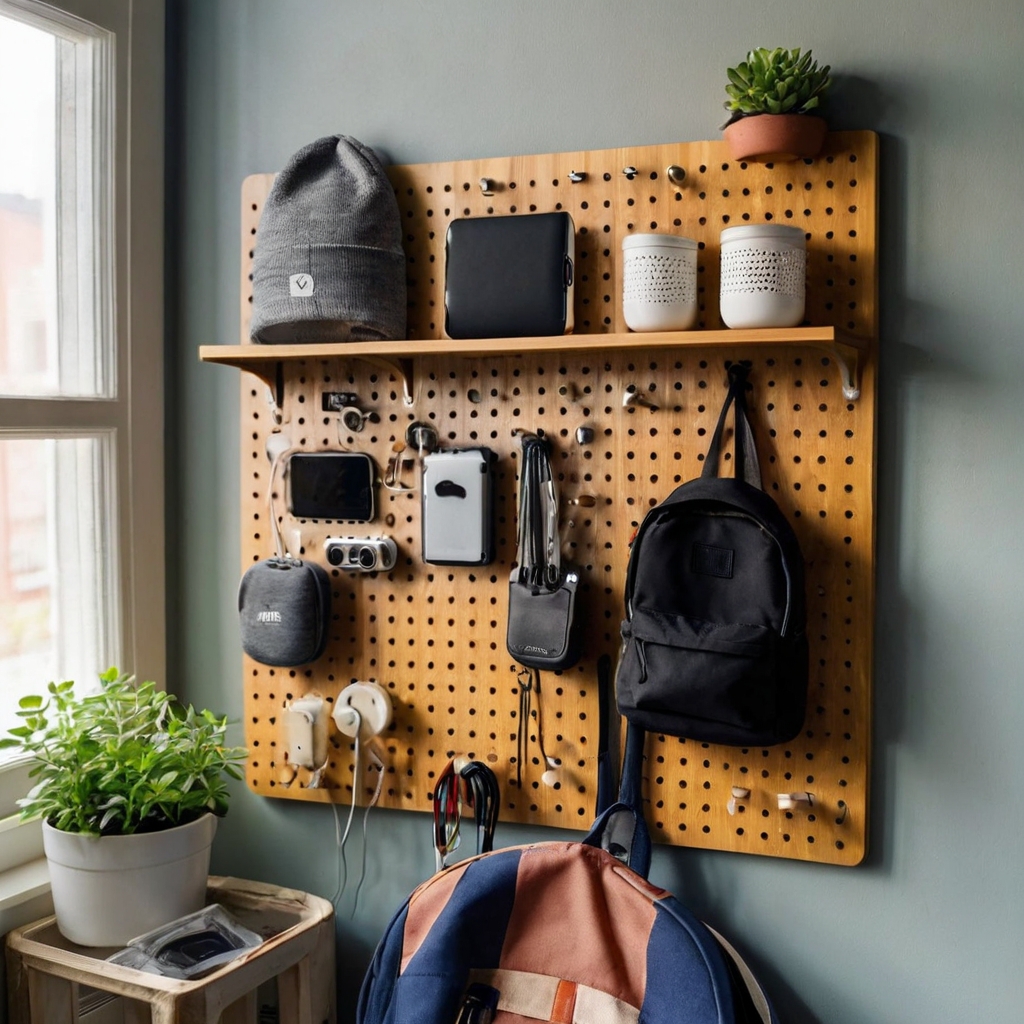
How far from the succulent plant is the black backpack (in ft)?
1.60

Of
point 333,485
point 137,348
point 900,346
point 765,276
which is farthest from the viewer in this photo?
point 137,348

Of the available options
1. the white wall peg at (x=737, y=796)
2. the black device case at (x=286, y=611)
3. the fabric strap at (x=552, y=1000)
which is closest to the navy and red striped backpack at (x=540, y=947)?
the fabric strap at (x=552, y=1000)

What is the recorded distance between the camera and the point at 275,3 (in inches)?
66.2

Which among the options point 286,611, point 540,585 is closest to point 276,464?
point 286,611

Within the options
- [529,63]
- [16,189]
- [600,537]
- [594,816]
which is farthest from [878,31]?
[16,189]

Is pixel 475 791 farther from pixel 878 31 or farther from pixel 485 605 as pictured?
pixel 878 31

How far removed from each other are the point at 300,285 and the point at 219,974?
0.96 metres

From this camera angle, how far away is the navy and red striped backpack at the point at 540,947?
1.27 metres

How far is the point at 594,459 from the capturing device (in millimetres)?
1516

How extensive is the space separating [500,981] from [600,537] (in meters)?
0.62

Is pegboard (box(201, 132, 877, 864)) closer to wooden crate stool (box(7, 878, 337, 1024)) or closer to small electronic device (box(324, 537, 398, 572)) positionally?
small electronic device (box(324, 537, 398, 572))

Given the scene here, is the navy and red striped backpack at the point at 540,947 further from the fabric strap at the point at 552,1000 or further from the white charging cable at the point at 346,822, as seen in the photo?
the white charging cable at the point at 346,822

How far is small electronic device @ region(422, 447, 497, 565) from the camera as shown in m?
1.52

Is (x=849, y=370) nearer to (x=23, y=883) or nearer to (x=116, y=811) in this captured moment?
(x=116, y=811)
